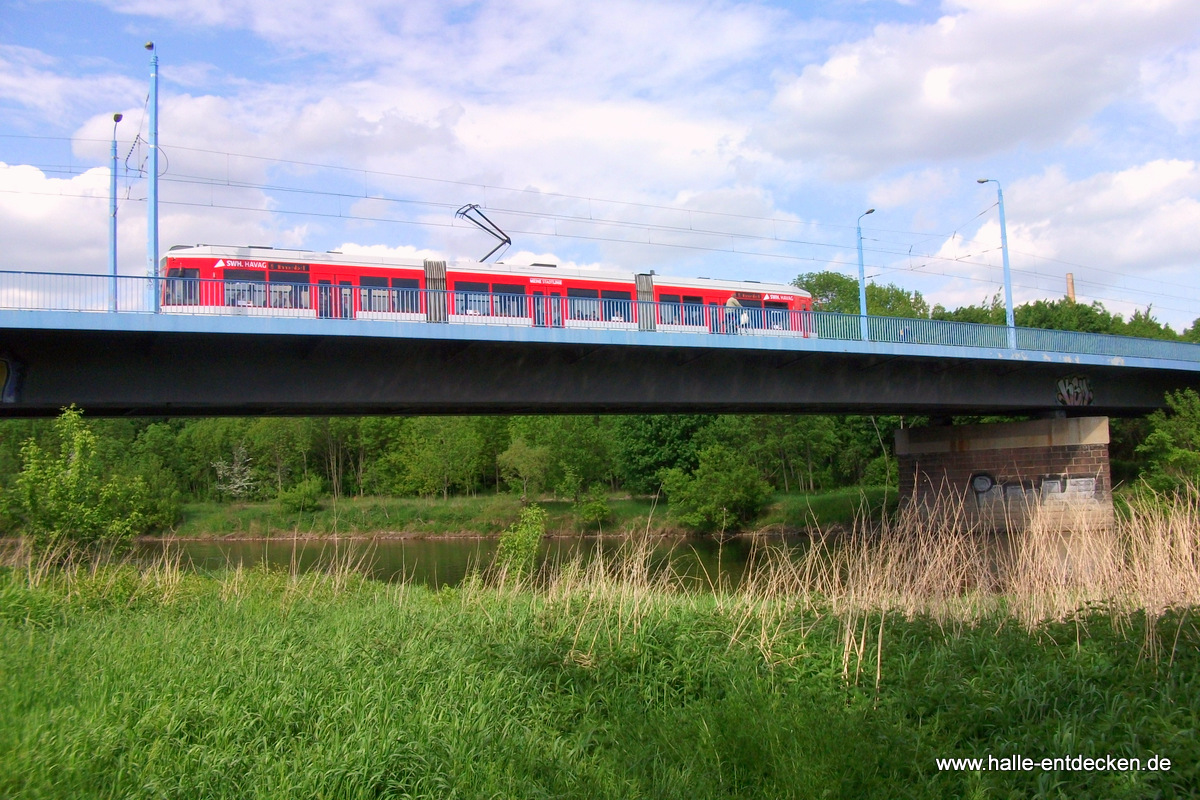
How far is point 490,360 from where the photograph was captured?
63.9ft

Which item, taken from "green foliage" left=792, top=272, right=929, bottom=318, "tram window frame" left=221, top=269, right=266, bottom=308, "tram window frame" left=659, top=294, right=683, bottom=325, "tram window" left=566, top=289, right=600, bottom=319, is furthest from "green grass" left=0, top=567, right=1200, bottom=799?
"green foliage" left=792, top=272, right=929, bottom=318

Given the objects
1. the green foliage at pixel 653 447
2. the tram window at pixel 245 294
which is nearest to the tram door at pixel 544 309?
the tram window at pixel 245 294

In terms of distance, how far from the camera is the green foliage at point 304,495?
804 inches

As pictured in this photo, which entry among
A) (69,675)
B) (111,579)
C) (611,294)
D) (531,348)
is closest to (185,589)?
(111,579)

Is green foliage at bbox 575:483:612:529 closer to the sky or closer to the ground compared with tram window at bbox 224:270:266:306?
closer to the ground

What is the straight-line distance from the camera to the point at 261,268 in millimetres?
20281

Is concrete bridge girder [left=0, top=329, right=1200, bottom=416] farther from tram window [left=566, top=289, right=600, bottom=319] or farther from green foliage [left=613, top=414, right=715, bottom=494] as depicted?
green foliage [left=613, top=414, right=715, bottom=494]

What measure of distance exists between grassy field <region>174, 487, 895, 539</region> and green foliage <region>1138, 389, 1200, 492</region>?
10.8 m

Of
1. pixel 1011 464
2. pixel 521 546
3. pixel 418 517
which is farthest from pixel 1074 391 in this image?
pixel 418 517

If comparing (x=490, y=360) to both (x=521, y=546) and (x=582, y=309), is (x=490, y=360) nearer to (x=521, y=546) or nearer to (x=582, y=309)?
(x=582, y=309)

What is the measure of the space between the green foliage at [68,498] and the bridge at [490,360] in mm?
1921

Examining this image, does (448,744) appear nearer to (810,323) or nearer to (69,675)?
(69,675)

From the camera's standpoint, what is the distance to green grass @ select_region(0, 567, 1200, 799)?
199 inches

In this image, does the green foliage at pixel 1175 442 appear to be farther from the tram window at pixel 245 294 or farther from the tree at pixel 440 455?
the tree at pixel 440 455
